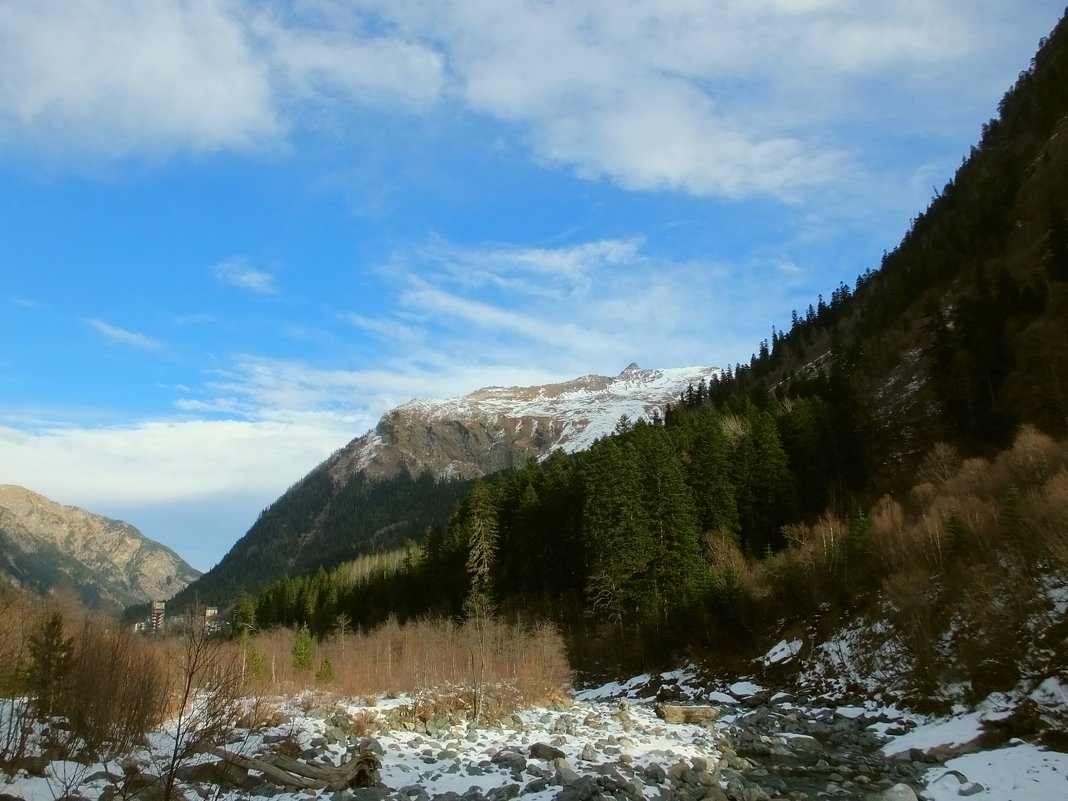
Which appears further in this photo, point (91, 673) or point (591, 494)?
point (591, 494)

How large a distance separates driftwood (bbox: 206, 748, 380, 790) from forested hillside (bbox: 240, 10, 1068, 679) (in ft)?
87.0

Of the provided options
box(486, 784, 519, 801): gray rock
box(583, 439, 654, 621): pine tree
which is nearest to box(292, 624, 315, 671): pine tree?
box(583, 439, 654, 621): pine tree

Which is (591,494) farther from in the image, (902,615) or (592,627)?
(902,615)

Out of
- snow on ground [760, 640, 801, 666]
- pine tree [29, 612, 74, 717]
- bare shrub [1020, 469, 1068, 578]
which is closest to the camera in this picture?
pine tree [29, 612, 74, 717]

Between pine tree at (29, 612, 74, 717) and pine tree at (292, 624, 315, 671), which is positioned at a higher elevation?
pine tree at (29, 612, 74, 717)

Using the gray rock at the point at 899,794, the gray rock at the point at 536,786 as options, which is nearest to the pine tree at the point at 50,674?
the gray rock at the point at 536,786

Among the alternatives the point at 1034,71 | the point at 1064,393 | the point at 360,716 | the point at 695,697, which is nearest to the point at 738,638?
the point at 695,697

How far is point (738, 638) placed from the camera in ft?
164

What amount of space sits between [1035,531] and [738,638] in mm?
24763

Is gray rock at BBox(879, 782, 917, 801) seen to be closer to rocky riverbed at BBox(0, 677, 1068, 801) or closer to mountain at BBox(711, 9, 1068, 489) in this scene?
rocky riverbed at BBox(0, 677, 1068, 801)

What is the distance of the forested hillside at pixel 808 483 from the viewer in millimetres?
49969

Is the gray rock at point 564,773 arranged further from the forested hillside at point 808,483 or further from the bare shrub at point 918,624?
the forested hillside at point 808,483

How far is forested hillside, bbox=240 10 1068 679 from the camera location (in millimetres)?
49969

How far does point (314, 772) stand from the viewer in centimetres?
2230
